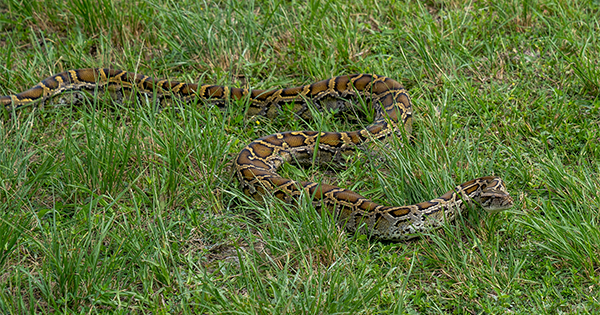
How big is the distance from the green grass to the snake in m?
0.18

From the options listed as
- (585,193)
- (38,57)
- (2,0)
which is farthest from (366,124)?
(2,0)

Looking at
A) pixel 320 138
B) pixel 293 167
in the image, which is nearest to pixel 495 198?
pixel 320 138

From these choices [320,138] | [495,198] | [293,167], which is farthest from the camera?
[320,138]

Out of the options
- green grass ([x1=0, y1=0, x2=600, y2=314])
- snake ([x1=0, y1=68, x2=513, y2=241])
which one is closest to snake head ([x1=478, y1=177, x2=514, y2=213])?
snake ([x1=0, y1=68, x2=513, y2=241])

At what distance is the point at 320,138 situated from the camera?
23.5 ft

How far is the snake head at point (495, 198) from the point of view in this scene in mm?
5500

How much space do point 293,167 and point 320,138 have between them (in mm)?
520

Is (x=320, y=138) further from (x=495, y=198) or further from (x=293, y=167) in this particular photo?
(x=495, y=198)

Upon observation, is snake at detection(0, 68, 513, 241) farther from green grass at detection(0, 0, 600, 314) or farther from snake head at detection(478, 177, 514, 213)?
green grass at detection(0, 0, 600, 314)

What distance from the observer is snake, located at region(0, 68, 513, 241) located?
577 centimetres

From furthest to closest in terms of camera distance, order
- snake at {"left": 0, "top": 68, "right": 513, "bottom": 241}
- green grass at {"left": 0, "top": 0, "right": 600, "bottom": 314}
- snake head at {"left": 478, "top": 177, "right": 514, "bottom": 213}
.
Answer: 1. snake at {"left": 0, "top": 68, "right": 513, "bottom": 241}
2. snake head at {"left": 478, "top": 177, "right": 514, "bottom": 213}
3. green grass at {"left": 0, "top": 0, "right": 600, "bottom": 314}

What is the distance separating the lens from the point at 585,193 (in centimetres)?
578

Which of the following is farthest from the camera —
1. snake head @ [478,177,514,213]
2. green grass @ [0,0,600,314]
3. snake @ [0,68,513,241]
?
snake @ [0,68,513,241]

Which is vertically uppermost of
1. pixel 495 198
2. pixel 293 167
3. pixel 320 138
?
pixel 495 198
